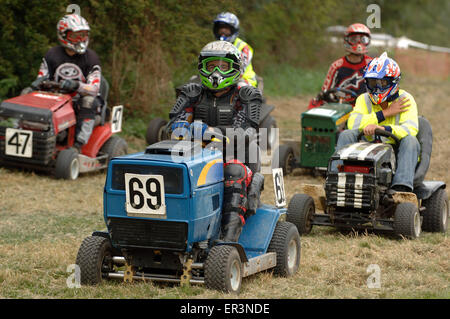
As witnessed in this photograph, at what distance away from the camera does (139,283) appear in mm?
6121

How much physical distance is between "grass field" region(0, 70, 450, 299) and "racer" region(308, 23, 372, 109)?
1.73 metres

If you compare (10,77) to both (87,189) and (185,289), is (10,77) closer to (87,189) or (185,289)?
(87,189)

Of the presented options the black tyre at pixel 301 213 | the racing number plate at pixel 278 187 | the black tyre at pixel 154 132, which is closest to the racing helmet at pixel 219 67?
the racing number plate at pixel 278 187

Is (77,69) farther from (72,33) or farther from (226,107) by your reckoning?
(226,107)

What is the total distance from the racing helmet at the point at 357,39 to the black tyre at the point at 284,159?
5.86ft

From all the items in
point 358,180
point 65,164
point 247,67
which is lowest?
point 65,164

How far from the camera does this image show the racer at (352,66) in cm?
1180

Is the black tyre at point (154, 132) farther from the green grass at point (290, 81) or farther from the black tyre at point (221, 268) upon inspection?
the green grass at point (290, 81)

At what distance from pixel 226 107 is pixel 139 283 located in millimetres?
1810

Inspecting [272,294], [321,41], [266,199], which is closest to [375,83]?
[266,199]

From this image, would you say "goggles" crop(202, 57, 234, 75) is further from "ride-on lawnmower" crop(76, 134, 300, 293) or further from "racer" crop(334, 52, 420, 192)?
"racer" crop(334, 52, 420, 192)

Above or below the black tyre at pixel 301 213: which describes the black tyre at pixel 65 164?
above

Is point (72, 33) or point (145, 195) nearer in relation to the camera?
point (145, 195)

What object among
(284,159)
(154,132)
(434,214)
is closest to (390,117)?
(434,214)
